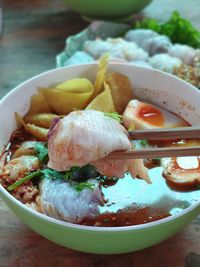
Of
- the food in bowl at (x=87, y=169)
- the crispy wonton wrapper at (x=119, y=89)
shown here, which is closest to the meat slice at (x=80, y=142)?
the food in bowl at (x=87, y=169)

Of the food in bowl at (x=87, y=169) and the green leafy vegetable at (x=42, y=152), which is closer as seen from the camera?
the food in bowl at (x=87, y=169)

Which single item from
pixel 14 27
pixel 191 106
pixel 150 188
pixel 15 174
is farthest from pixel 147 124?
pixel 14 27

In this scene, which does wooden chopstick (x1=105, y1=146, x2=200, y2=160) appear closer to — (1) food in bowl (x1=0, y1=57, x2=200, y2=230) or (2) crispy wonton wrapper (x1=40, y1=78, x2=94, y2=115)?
(1) food in bowl (x1=0, y1=57, x2=200, y2=230)

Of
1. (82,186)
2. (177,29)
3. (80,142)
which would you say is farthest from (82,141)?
(177,29)

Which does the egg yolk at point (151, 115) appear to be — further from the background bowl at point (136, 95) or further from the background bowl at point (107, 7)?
the background bowl at point (107, 7)

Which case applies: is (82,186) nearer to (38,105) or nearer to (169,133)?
(169,133)

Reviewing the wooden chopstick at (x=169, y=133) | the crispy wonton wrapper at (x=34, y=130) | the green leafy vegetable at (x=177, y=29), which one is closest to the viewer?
the wooden chopstick at (x=169, y=133)

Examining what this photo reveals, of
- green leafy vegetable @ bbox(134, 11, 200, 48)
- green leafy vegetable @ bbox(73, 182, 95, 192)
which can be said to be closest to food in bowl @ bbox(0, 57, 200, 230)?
green leafy vegetable @ bbox(73, 182, 95, 192)
